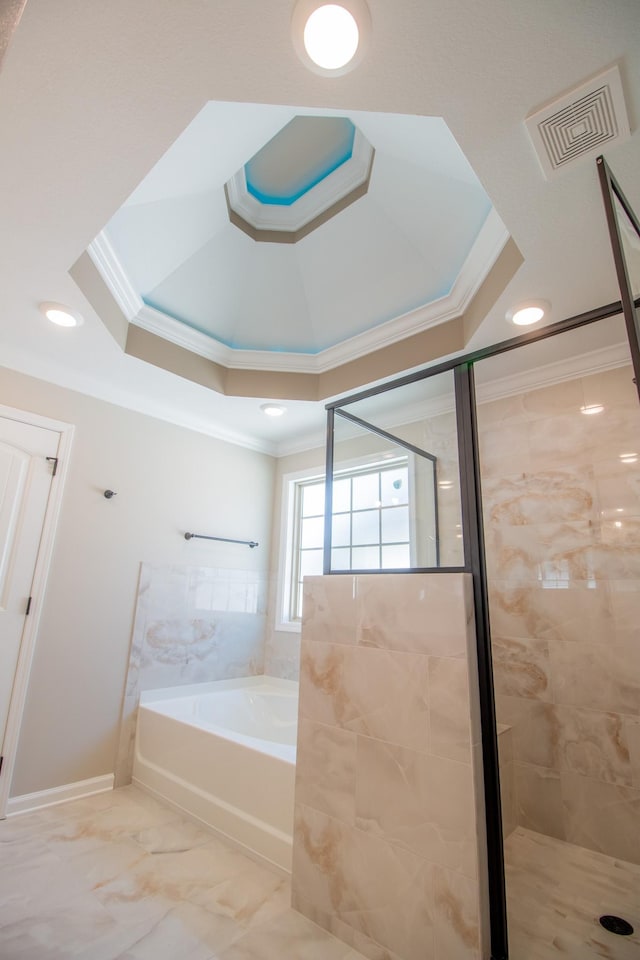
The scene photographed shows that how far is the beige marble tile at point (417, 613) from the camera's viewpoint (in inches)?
61.7

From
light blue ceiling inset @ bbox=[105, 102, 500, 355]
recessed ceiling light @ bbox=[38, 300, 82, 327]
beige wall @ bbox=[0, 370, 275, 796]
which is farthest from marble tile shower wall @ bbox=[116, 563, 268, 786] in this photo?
light blue ceiling inset @ bbox=[105, 102, 500, 355]

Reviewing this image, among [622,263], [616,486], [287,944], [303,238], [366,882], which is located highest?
[303,238]

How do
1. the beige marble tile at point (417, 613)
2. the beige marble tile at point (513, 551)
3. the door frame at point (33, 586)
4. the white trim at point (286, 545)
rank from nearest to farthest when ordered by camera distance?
the beige marble tile at point (417, 613) < the door frame at point (33, 586) < the beige marble tile at point (513, 551) < the white trim at point (286, 545)

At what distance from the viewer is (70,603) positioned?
8.55 ft

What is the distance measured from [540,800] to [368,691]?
1307 mm

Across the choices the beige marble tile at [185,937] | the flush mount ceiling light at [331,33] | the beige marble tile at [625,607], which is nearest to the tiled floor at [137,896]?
the beige marble tile at [185,937]

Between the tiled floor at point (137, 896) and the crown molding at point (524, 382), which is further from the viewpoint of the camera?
the crown molding at point (524, 382)

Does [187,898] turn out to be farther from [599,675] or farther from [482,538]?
[599,675]

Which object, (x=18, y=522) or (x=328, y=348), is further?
(x=328, y=348)

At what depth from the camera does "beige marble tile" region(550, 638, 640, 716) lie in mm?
2072

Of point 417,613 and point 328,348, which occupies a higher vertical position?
point 328,348

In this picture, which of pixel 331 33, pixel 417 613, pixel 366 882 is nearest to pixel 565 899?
pixel 366 882

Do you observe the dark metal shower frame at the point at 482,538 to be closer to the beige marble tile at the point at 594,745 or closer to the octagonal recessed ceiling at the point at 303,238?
the octagonal recessed ceiling at the point at 303,238

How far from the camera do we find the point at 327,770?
178 centimetres
